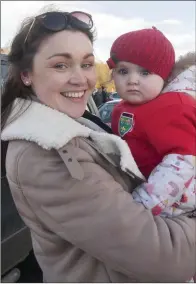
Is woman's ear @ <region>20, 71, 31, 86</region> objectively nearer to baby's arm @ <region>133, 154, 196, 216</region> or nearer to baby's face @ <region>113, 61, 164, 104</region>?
baby's face @ <region>113, 61, 164, 104</region>

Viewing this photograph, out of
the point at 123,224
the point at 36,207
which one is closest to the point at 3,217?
the point at 36,207

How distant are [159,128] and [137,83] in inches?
10.7

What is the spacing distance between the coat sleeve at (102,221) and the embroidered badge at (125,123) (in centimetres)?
57

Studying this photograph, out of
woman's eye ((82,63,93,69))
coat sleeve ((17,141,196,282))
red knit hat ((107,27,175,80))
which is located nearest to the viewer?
coat sleeve ((17,141,196,282))

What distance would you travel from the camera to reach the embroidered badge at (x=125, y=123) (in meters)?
1.77

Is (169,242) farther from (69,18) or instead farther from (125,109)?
(69,18)

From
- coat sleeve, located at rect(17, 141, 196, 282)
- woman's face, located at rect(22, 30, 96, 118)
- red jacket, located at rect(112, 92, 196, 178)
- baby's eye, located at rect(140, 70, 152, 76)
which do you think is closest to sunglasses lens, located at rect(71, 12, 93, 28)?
woman's face, located at rect(22, 30, 96, 118)

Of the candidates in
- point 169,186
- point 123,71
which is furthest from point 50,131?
point 123,71

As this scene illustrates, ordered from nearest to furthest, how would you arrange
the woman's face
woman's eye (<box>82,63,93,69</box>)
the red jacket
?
1. the woman's face
2. woman's eye (<box>82,63,93,69</box>)
3. the red jacket

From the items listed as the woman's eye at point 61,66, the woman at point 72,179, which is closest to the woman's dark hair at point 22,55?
the woman at point 72,179

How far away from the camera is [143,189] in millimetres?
1475

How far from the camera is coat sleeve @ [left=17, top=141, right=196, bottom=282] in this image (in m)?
1.18

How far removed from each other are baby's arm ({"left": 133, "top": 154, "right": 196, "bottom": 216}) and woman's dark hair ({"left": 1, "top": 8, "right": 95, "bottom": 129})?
62 centimetres

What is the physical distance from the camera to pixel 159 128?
1.64 meters
